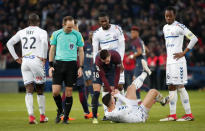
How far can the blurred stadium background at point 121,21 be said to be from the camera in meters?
26.0

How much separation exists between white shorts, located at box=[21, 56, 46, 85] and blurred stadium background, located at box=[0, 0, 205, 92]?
43.8 ft

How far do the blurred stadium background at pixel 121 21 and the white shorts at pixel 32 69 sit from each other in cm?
1336

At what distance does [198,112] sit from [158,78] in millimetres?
11745

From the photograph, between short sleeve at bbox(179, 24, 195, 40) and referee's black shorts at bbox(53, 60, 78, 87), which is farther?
short sleeve at bbox(179, 24, 195, 40)

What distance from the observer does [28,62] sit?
12.2 m

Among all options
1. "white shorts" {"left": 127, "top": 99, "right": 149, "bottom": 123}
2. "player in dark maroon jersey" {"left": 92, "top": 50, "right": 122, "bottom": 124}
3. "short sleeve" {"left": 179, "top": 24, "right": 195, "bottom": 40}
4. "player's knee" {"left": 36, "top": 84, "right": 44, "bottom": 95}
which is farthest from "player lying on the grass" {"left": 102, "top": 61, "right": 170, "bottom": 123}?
"player's knee" {"left": 36, "top": 84, "right": 44, "bottom": 95}

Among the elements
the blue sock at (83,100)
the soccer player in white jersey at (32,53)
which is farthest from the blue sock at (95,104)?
the blue sock at (83,100)

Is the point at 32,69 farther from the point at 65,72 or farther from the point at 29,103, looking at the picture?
the point at 65,72

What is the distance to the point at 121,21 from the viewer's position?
94.4 ft

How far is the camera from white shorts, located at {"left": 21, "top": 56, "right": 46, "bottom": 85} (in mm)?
12203

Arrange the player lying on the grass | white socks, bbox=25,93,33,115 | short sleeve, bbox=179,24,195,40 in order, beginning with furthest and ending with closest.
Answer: short sleeve, bbox=179,24,195,40 < white socks, bbox=25,93,33,115 < the player lying on the grass

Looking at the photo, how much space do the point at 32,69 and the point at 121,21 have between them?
666 inches

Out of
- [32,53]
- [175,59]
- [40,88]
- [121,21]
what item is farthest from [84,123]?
[121,21]

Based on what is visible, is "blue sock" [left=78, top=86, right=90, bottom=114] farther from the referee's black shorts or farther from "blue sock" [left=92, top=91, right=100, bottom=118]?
the referee's black shorts
